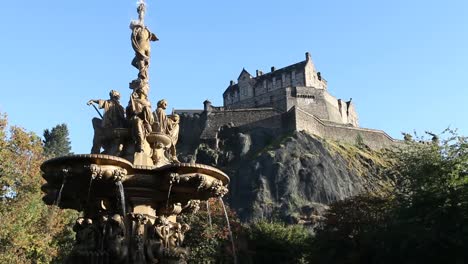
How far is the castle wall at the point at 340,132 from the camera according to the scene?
7319 centimetres

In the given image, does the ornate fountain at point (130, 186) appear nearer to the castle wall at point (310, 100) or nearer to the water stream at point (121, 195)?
the water stream at point (121, 195)

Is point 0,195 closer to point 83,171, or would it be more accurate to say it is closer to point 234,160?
point 83,171

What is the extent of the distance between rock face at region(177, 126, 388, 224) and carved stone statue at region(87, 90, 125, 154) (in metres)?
46.3

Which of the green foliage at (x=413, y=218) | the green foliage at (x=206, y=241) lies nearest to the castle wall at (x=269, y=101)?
the green foliage at (x=413, y=218)

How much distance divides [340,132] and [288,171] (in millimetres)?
17784

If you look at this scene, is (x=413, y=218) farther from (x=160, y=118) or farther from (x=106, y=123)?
(x=106, y=123)

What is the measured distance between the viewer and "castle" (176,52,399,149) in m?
74.9

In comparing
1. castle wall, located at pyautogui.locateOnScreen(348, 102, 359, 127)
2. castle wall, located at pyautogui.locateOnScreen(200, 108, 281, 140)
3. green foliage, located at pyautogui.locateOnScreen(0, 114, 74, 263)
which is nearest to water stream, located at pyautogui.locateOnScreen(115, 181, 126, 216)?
green foliage, located at pyautogui.locateOnScreen(0, 114, 74, 263)

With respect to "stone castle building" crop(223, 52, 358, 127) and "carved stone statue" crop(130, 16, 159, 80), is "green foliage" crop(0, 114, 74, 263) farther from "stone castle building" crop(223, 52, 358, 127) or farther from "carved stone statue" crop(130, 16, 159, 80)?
"stone castle building" crop(223, 52, 358, 127)

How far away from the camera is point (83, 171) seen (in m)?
9.46

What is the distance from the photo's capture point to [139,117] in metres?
10.9

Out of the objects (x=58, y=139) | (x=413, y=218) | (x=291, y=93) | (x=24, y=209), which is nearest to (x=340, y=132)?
(x=291, y=93)

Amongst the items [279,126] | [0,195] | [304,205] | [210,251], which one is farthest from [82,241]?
[279,126]

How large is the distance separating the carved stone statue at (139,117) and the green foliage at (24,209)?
1436 cm
